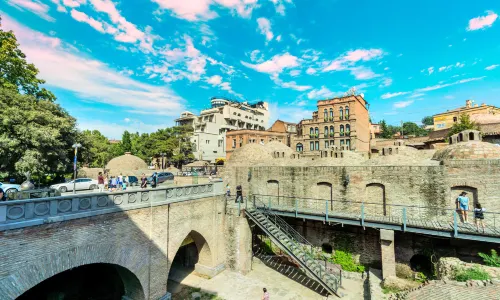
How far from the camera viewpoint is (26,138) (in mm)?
16984

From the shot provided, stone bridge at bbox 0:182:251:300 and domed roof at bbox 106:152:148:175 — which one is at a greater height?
domed roof at bbox 106:152:148:175

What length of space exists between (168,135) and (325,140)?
3165cm

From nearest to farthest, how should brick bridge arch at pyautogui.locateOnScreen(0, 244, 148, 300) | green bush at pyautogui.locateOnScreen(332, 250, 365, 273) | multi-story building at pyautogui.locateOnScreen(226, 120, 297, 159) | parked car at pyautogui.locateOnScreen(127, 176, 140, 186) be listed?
brick bridge arch at pyautogui.locateOnScreen(0, 244, 148, 300)
green bush at pyautogui.locateOnScreen(332, 250, 365, 273)
parked car at pyautogui.locateOnScreen(127, 176, 140, 186)
multi-story building at pyautogui.locateOnScreen(226, 120, 297, 159)

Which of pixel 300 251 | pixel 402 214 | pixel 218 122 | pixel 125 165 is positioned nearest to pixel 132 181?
pixel 125 165

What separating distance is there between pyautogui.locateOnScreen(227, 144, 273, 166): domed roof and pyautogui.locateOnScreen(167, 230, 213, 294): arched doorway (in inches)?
375

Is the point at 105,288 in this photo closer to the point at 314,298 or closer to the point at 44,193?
the point at 44,193

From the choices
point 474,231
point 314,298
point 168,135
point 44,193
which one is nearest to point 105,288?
point 44,193

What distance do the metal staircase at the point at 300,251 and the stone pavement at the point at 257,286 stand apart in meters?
0.73

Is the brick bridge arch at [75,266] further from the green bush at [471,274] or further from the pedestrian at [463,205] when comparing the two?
the pedestrian at [463,205]

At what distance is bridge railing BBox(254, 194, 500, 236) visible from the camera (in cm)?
1303

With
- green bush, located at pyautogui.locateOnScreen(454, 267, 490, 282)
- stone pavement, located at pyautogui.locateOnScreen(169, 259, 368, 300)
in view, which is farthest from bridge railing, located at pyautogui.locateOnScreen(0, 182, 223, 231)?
green bush, located at pyautogui.locateOnScreen(454, 267, 490, 282)

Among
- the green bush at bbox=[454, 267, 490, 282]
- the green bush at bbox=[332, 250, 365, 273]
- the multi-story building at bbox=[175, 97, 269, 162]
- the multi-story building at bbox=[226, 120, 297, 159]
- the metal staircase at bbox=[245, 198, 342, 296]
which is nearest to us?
the green bush at bbox=[454, 267, 490, 282]

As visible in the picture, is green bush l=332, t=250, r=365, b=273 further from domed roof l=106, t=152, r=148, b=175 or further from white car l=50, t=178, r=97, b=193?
domed roof l=106, t=152, r=148, b=175

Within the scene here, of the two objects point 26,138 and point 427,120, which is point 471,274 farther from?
point 427,120
